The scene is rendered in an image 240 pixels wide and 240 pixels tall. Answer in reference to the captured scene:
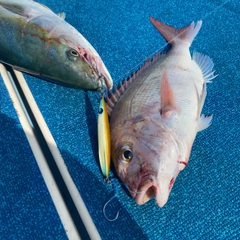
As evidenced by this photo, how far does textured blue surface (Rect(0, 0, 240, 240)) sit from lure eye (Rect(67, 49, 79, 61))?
0.63ft

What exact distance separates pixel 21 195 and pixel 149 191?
541mm

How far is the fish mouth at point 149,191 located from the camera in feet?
3.75

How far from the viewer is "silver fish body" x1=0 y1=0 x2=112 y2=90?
58.5 inches

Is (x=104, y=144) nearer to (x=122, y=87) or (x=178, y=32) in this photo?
(x=122, y=87)

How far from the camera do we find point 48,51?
4.87 feet

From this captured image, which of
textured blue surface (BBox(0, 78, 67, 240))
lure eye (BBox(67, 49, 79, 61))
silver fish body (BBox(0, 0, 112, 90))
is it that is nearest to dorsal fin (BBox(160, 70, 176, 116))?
silver fish body (BBox(0, 0, 112, 90))

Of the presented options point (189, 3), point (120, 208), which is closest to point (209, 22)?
point (189, 3)

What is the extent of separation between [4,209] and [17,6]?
3.24 feet

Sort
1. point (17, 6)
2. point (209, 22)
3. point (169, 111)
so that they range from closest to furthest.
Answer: point (169, 111), point (17, 6), point (209, 22)

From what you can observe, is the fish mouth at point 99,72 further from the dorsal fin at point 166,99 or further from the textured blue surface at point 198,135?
the dorsal fin at point 166,99

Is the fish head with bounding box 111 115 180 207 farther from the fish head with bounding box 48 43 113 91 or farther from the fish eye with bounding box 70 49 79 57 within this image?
the fish eye with bounding box 70 49 79 57

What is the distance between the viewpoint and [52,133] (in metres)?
1.47

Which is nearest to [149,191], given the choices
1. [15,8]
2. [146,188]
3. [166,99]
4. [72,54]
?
[146,188]

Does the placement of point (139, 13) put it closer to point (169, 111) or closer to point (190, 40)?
point (190, 40)
